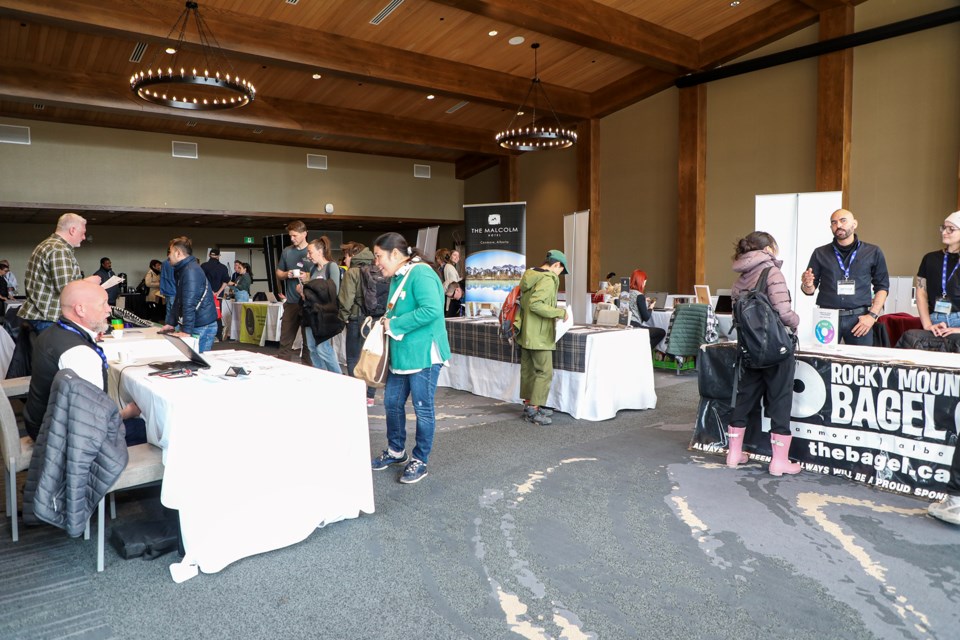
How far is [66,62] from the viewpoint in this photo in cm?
944

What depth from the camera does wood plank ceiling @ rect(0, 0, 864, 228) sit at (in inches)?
310

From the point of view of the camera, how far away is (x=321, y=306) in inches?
184

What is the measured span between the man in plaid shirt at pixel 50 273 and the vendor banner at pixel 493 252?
14.1 feet

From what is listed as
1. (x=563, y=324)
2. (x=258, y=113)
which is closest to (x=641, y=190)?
(x=258, y=113)

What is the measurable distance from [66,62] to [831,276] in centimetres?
1078

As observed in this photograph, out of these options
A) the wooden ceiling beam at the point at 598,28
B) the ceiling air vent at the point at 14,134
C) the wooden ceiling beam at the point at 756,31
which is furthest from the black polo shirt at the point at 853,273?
the ceiling air vent at the point at 14,134

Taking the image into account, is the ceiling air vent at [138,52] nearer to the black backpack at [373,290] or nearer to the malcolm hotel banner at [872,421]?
the black backpack at [373,290]

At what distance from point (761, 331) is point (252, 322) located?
29.9 feet

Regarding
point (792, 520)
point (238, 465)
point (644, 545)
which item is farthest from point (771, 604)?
point (238, 465)

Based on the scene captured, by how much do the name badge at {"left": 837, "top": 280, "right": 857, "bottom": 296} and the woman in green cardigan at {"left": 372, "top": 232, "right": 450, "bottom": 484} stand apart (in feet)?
8.46

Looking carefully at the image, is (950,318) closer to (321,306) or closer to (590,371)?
(590,371)

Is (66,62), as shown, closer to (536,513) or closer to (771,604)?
(536,513)

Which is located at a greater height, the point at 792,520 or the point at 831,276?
the point at 831,276

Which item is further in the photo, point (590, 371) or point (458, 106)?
point (458, 106)
